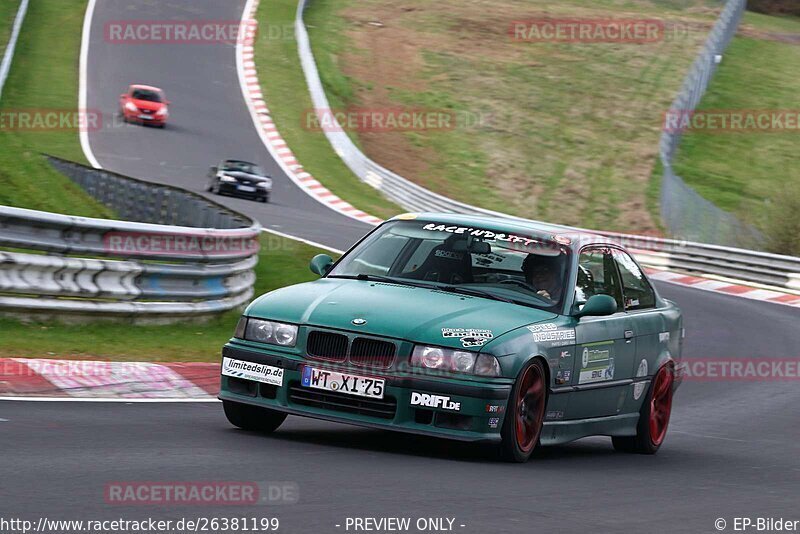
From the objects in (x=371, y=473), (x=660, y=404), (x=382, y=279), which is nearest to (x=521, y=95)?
(x=660, y=404)

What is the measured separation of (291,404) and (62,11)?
43.7m

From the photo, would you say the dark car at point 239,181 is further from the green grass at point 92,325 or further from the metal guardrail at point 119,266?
the metal guardrail at point 119,266

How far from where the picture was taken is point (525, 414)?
26.3ft

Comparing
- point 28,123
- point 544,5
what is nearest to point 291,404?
point 28,123

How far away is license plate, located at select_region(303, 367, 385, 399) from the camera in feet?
25.1

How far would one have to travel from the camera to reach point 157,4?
51844 millimetres

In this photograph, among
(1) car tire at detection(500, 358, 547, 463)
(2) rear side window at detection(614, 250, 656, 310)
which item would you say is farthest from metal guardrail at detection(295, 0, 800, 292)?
(1) car tire at detection(500, 358, 547, 463)

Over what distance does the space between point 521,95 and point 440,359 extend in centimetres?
3920

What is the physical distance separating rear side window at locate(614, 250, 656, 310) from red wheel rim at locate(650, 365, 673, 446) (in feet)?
1.63

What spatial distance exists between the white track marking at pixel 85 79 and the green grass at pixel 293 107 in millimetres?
5317

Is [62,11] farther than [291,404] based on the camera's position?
Yes

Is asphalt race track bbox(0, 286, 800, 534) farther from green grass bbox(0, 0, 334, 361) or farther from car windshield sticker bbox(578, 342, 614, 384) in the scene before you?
green grass bbox(0, 0, 334, 361)

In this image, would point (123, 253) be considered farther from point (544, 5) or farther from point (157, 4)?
point (544, 5)

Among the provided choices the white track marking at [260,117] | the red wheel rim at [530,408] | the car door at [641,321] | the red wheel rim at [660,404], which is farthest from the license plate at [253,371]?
the white track marking at [260,117]
